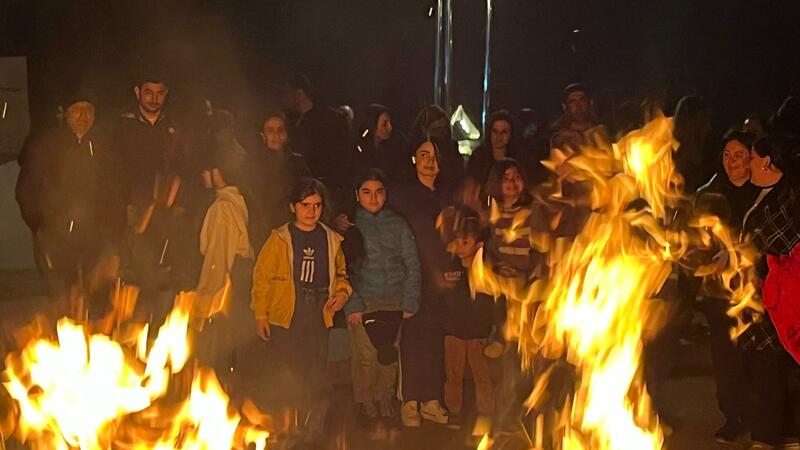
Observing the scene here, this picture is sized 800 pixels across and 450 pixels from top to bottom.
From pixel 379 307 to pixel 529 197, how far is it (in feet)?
3.94

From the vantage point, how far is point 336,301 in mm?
6652

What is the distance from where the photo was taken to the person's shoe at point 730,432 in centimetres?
657

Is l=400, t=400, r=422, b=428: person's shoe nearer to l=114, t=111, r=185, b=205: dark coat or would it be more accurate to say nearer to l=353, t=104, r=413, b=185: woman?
l=353, t=104, r=413, b=185: woman

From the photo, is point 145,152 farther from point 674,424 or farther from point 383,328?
point 674,424

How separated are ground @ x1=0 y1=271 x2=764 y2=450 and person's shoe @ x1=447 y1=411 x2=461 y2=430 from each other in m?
Result: 0.06

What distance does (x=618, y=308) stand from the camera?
529cm

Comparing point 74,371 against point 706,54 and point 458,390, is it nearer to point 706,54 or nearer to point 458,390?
point 458,390

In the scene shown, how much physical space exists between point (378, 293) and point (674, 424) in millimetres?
2072

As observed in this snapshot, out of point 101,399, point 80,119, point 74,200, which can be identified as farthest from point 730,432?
point 80,119

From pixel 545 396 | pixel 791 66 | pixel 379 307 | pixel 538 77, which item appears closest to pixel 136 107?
pixel 379 307

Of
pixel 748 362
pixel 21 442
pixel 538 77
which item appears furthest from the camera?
pixel 538 77

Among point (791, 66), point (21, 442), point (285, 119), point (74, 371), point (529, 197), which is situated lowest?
point (21, 442)

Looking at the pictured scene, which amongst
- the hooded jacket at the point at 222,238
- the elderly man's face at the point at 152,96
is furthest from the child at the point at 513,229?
the elderly man's face at the point at 152,96

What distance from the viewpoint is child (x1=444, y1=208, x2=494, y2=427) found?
271 inches
